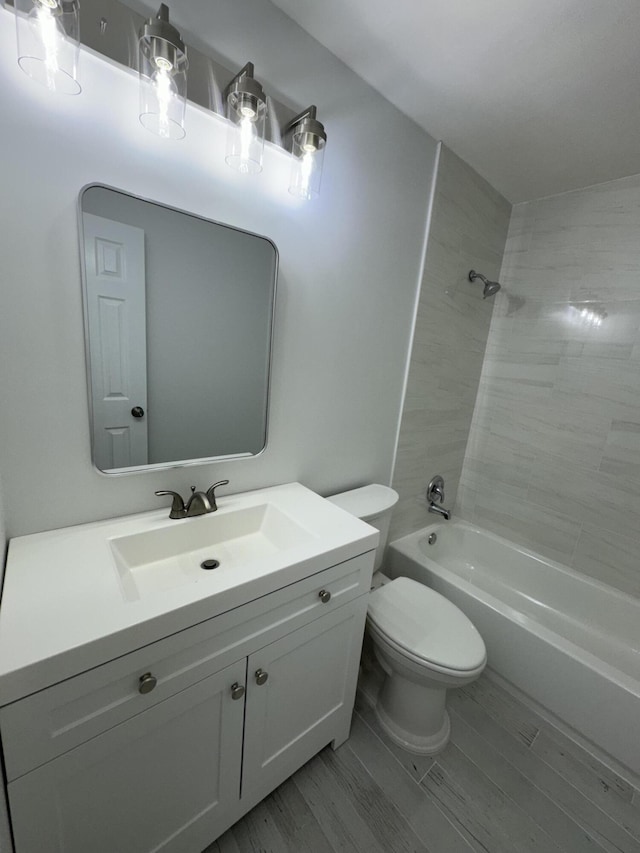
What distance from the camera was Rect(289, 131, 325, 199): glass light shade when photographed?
106 cm

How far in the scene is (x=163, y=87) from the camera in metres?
0.84

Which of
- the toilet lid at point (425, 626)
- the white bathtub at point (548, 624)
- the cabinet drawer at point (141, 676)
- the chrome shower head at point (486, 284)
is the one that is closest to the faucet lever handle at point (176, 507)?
the cabinet drawer at point (141, 676)

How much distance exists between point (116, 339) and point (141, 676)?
822mm

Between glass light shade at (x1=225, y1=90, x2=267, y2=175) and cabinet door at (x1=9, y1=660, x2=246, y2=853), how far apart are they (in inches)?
54.1

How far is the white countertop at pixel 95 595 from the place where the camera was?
60 centimetres

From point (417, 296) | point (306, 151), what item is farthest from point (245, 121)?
point (417, 296)

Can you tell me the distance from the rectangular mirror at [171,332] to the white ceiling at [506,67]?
26.4 inches

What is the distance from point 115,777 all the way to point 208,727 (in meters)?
0.20

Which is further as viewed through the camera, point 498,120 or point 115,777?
point 498,120

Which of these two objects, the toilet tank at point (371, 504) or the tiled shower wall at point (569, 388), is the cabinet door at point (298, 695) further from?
the tiled shower wall at point (569, 388)

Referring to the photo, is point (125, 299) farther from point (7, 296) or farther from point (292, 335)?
point (292, 335)

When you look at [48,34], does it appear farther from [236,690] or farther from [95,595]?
[236,690]

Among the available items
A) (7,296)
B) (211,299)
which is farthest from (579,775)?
(7,296)

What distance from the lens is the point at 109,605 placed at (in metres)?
0.71
